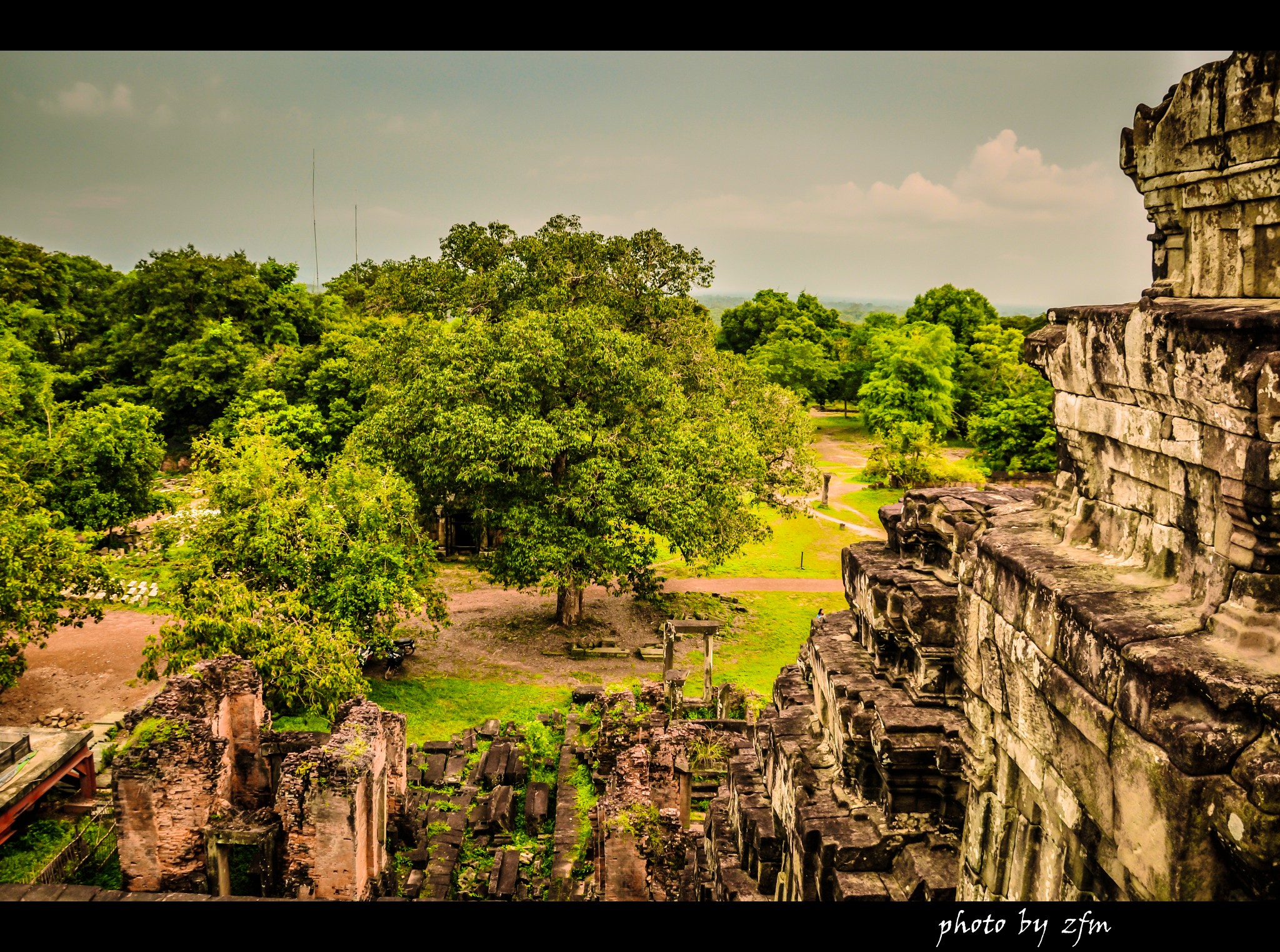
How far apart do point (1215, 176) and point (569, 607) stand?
19.4 metres

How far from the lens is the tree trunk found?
22500 mm

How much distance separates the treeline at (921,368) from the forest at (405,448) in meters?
0.30

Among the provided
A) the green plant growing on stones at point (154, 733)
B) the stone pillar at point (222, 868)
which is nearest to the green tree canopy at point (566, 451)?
the green plant growing on stones at point (154, 733)

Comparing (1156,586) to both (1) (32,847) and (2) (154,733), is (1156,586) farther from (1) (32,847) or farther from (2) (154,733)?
(1) (32,847)

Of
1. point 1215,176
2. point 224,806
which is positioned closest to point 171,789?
point 224,806

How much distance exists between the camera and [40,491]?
18.9 metres

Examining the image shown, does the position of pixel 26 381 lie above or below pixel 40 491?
above

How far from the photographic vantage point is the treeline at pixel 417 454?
15578mm

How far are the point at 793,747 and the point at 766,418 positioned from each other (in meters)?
20.1

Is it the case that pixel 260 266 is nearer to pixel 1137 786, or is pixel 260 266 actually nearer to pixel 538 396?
pixel 538 396

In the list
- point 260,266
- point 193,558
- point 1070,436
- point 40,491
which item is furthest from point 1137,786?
point 260,266

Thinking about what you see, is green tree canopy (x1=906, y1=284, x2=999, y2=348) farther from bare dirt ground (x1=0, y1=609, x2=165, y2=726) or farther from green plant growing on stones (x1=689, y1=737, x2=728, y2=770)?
bare dirt ground (x1=0, y1=609, x2=165, y2=726)

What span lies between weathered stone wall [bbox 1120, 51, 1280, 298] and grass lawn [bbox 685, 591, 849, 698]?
44.8ft

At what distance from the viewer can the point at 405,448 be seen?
68.5ft
